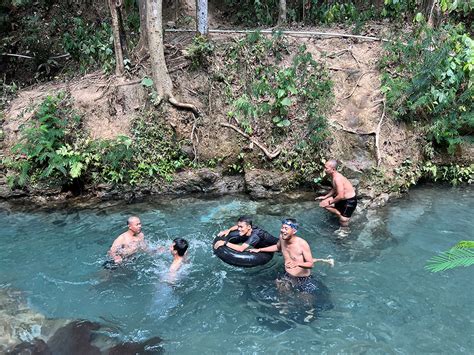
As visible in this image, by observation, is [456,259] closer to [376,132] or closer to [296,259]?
[296,259]

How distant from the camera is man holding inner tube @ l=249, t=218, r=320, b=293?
7000mm

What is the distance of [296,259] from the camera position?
7.17m

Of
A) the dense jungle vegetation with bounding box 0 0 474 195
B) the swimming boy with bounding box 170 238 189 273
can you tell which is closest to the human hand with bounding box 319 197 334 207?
the dense jungle vegetation with bounding box 0 0 474 195

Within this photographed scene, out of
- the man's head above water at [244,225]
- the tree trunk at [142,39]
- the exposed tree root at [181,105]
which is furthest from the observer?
the tree trunk at [142,39]

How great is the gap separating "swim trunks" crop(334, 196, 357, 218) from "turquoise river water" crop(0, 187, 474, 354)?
1.14ft

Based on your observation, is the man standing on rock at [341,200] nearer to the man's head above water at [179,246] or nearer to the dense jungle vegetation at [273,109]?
the dense jungle vegetation at [273,109]

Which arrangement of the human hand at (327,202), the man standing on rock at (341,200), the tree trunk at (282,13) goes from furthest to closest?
the tree trunk at (282,13), the human hand at (327,202), the man standing on rock at (341,200)

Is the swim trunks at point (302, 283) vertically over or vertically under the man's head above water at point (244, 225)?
under

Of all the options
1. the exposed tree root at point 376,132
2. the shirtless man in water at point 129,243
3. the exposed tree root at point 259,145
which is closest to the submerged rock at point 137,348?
the shirtless man in water at point 129,243

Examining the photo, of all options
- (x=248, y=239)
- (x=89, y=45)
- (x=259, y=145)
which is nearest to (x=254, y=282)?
(x=248, y=239)

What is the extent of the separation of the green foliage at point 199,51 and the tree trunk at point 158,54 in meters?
0.82

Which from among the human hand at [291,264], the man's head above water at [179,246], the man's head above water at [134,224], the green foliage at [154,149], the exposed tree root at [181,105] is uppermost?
the exposed tree root at [181,105]

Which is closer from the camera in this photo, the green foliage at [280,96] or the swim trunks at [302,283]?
the swim trunks at [302,283]

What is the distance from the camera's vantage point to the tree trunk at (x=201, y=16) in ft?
38.3
